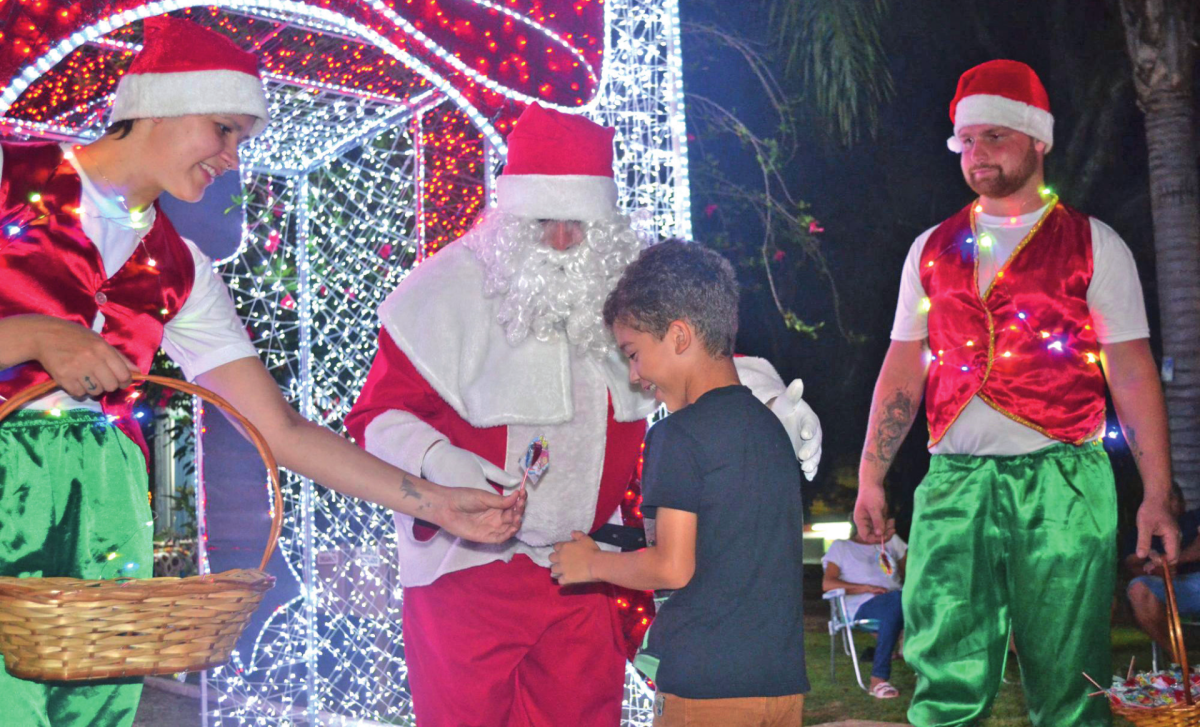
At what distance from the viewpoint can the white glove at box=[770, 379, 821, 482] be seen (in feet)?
8.93

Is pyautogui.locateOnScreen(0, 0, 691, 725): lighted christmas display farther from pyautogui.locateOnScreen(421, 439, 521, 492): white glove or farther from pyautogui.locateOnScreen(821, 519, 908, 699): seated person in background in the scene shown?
pyautogui.locateOnScreen(821, 519, 908, 699): seated person in background

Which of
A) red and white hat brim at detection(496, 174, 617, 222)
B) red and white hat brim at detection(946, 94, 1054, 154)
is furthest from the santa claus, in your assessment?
red and white hat brim at detection(946, 94, 1054, 154)

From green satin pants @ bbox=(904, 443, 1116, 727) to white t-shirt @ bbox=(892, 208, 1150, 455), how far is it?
0.14ft

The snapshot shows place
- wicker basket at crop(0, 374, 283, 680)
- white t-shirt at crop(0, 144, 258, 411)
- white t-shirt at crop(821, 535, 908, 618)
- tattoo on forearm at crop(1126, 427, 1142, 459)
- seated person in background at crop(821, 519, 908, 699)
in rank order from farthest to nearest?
white t-shirt at crop(821, 535, 908, 618) → seated person in background at crop(821, 519, 908, 699) → tattoo on forearm at crop(1126, 427, 1142, 459) → white t-shirt at crop(0, 144, 258, 411) → wicker basket at crop(0, 374, 283, 680)

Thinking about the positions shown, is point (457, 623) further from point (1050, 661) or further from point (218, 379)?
point (1050, 661)

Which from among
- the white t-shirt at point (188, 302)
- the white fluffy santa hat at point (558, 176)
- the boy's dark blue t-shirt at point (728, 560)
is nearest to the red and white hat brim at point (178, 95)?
the white t-shirt at point (188, 302)

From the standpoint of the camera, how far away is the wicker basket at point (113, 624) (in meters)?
1.81

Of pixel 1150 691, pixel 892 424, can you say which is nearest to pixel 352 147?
pixel 892 424

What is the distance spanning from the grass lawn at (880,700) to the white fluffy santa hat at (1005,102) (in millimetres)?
3331

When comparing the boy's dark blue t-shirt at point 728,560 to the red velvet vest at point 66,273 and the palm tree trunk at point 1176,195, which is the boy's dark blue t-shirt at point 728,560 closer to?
the red velvet vest at point 66,273

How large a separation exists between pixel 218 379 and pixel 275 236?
11.8 feet

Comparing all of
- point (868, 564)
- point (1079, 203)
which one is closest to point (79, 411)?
point (868, 564)

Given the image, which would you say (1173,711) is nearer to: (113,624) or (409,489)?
(409,489)

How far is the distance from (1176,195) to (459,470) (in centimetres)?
747
